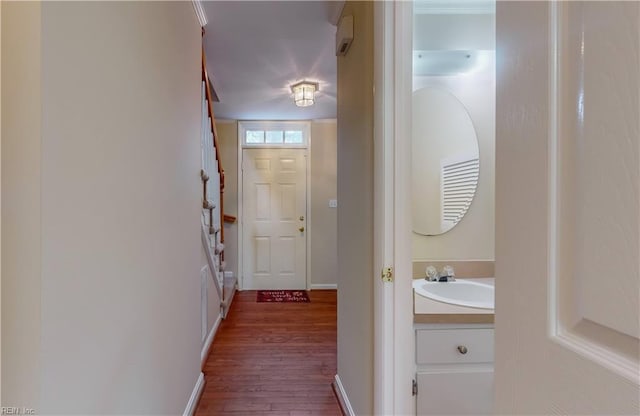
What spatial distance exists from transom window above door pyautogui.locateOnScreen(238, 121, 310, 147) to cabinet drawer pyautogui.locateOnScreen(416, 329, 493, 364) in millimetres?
3832

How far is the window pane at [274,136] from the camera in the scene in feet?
15.8

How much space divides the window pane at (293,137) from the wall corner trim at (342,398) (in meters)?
3.36

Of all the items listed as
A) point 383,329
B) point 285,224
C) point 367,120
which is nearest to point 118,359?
point 383,329

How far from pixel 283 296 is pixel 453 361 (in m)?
3.33

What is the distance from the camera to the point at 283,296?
445 cm

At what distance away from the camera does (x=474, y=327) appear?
131 cm

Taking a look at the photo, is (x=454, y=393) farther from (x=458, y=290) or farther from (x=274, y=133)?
(x=274, y=133)

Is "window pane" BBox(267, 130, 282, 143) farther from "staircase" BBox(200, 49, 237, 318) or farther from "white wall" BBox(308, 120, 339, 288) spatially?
"staircase" BBox(200, 49, 237, 318)

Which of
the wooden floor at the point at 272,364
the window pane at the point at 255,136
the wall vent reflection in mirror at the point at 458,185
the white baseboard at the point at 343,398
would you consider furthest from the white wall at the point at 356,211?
the window pane at the point at 255,136

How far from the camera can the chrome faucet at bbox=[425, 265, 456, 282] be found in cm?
175

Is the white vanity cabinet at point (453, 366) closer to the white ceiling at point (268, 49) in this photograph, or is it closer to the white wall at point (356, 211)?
the white wall at point (356, 211)

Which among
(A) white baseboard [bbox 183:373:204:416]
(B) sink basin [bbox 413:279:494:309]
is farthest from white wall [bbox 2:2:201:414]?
(B) sink basin [bbox 413:279:494:309]

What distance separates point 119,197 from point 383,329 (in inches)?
39.4

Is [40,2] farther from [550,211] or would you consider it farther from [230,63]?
[230,63]
